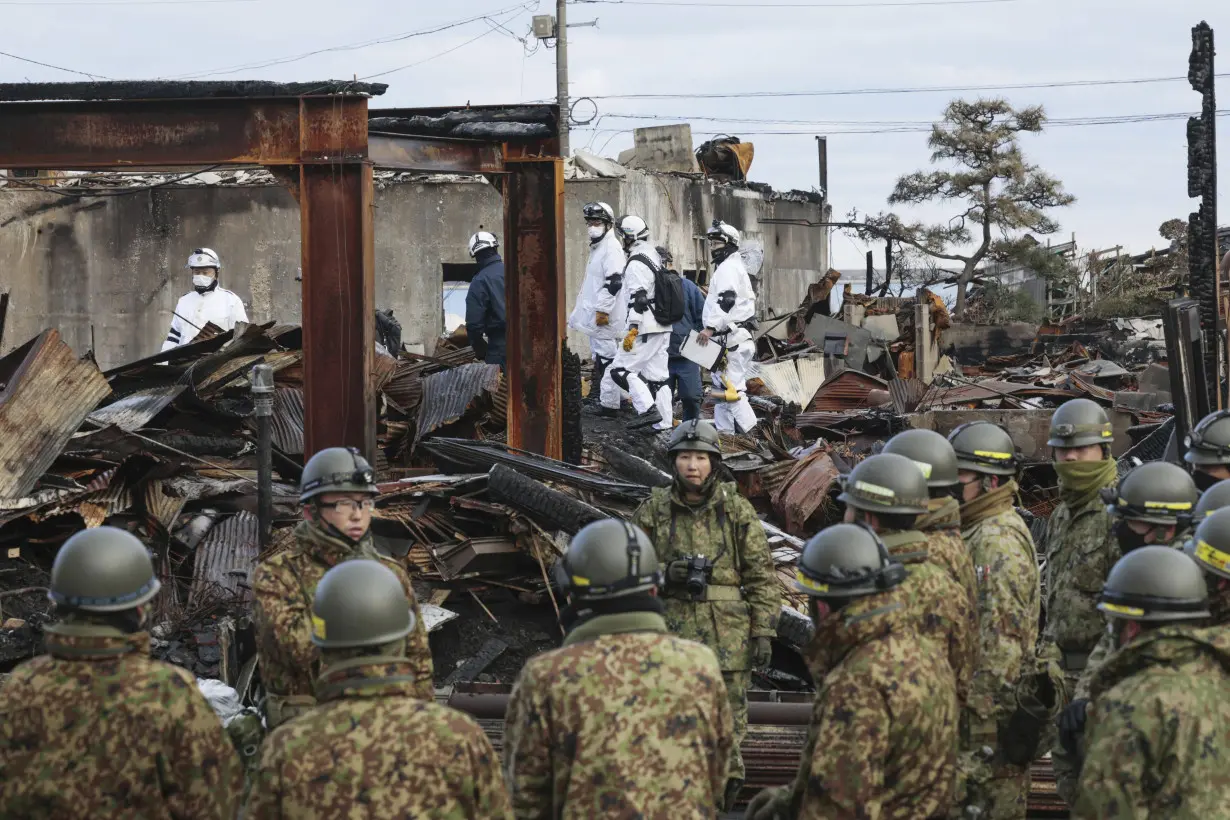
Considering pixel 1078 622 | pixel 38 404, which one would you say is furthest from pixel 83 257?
pixel 1078 622

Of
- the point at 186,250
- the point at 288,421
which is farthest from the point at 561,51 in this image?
the point at 288,421

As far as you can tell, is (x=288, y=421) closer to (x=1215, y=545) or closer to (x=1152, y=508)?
(x=1152, y=508)

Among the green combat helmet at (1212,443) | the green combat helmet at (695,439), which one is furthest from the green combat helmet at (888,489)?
the green combat helmet at (1212,443)

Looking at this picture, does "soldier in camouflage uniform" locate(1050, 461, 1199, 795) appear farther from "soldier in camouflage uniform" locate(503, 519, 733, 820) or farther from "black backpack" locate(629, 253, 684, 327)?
"black backpack" locate(629, 253, 684, 327)

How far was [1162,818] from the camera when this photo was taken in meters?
3.72

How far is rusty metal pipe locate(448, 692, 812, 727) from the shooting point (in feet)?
25.5

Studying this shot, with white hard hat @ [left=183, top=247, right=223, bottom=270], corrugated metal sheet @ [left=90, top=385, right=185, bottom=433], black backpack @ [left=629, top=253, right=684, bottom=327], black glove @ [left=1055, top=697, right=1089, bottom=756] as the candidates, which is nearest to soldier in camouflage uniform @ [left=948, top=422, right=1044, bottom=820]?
black glove @ [left=1055, top=697, right=1089, bottom=756]

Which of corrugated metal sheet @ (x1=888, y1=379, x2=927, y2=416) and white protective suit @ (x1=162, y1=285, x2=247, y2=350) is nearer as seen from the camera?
white protective suit @ (x1=162, y1=285, x2=247, y2=350)

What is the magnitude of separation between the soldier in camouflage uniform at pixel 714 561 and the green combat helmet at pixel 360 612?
3410mm

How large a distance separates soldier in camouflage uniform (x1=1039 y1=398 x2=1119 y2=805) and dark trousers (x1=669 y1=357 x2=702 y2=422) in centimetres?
759

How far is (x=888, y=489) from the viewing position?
4812mm

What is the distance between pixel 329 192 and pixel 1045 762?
5.93m

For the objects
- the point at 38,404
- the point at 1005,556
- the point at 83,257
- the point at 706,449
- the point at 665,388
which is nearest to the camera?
the point at 1005,556

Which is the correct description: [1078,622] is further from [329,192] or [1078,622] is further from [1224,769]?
[329,192]
